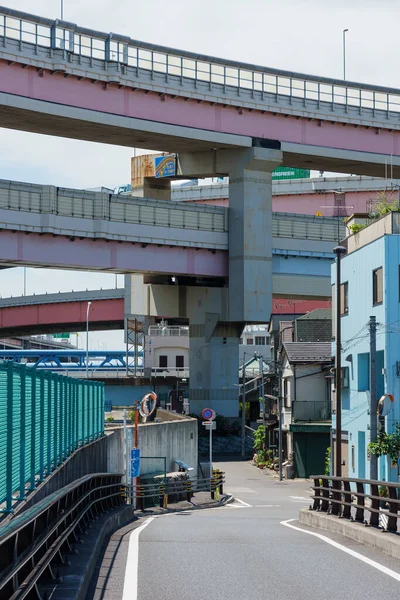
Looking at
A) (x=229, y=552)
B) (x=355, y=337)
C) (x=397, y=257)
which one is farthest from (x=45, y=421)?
(x=355, y=337)

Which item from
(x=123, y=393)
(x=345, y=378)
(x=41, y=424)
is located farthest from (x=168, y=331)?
(x=41, y=424)

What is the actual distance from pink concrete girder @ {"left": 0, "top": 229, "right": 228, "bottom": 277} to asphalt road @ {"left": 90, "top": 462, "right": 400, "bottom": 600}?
3597 cm

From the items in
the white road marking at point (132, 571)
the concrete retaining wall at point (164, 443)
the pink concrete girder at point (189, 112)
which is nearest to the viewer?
the white road marking at point (132, 571)

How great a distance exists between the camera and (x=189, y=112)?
60.6 meters

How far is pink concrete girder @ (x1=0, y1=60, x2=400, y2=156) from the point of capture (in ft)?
177

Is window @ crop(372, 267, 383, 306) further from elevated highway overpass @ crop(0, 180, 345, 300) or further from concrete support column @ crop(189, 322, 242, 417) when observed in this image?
concrete support column @ crop(189, 322, 242, 417)

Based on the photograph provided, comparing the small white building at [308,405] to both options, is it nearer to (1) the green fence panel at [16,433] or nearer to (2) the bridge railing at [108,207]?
(2) the bridge railing at [108,207]

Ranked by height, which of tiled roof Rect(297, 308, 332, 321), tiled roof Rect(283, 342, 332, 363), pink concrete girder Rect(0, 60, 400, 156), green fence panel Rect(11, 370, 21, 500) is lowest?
green fence panel Rect(11, 370, 21, 500)

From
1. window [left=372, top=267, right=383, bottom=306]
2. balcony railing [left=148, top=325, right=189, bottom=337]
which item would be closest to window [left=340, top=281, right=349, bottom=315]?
window [left=372, top=267, right=383, bottom=306]

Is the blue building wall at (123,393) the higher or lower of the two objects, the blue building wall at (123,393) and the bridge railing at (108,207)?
the lower

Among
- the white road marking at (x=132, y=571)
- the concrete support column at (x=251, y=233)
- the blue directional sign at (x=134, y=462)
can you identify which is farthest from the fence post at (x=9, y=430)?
the concrete support column at (x=251, y=233)

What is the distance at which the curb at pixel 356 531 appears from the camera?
15.8 m

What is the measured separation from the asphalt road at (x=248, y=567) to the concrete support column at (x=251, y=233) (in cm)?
4231

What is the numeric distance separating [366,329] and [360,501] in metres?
19.8
